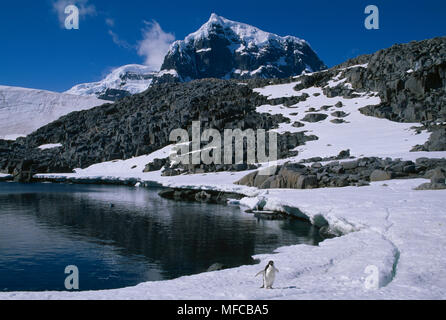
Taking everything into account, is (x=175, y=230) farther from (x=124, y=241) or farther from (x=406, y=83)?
(x=406, y=83)

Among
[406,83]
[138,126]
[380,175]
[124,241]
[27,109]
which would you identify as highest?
[27,109]

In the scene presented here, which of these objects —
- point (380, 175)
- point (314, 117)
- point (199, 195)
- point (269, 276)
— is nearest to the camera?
point (269, 276)

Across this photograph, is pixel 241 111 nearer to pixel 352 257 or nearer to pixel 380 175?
pixel 380 175

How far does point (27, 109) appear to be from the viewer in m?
184

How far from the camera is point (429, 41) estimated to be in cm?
10319

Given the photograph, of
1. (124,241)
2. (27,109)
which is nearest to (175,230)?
(124,241)

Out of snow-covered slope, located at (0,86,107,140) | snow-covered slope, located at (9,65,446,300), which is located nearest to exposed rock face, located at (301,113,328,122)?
snow-covered slope, located at (9,65,446,300)

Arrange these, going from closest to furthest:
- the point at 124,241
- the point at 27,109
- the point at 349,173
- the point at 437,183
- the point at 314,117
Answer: the point at 124,241
the point at 437,183
the point at 349,173
the point at 314,117
the point at 27,109

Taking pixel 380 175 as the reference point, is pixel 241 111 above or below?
above

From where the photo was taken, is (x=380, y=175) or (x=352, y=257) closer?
(x=352, y=257)

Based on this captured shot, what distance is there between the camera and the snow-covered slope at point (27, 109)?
16425 centimetres

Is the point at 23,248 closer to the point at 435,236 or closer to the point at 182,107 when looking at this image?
the point at 435,236

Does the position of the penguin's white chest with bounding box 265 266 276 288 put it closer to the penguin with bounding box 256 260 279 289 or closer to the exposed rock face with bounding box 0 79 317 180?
the penguin with bounding box 256 260 279 289
